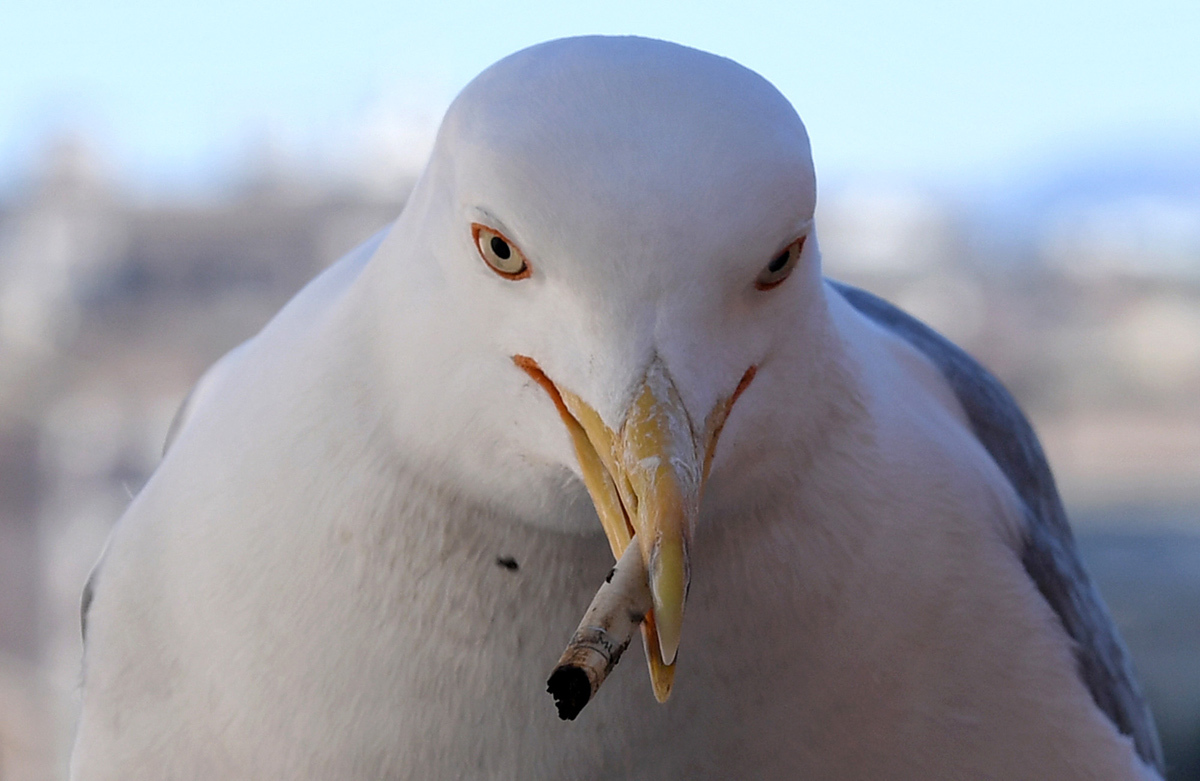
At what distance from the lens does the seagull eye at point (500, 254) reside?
87 cm

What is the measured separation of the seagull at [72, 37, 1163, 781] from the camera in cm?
83

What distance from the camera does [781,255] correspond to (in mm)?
876

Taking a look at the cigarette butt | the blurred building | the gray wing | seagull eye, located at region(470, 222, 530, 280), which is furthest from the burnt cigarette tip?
the blurred building

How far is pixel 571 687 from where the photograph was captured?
77cm

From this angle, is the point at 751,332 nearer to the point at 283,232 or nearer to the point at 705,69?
the point at 705,69

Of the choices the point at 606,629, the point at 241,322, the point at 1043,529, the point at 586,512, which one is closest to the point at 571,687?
the point at 606,629

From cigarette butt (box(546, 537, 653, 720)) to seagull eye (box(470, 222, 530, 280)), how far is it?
0.63ft

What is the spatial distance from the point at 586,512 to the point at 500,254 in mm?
188

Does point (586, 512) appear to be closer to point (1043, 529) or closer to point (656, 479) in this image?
point (656, 479)

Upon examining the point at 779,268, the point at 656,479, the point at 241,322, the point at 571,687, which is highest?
the point at 779,268

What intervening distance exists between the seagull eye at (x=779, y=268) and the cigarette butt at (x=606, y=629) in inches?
7.4

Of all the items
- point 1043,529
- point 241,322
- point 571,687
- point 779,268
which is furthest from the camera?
point 241,322

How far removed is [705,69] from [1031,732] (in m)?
0.60

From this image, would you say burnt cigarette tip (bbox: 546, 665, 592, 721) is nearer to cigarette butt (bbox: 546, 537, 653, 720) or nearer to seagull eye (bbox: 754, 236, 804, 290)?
cigarette butt (bbox: 546, 537, 653, 720)
